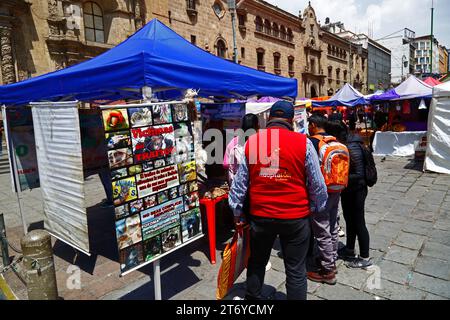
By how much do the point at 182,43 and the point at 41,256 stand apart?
3.12 m

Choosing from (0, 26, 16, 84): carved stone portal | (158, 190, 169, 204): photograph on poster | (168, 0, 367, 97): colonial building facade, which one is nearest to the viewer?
(158, 190, 169, 204): photograph on poster

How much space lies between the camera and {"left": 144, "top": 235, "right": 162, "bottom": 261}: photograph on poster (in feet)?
8.83

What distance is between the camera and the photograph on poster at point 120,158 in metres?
2.37

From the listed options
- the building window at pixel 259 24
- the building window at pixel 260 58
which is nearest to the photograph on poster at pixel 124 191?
the building window at pixel 260 58

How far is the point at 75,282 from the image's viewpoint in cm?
343

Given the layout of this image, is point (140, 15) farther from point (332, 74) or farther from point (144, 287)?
point (332, 74)

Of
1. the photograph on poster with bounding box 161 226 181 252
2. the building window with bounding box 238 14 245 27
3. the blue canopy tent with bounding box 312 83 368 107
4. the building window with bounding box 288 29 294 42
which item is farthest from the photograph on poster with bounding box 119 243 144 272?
the building window with bounding box 288 29 294 42

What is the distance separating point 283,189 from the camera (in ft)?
7.30

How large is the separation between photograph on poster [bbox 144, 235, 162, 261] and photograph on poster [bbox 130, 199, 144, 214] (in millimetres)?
311

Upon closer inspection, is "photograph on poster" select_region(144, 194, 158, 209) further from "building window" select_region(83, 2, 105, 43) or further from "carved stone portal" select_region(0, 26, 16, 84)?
"building window" select_region(83, 2, 105, 43)

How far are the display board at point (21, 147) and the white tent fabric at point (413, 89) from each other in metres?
11.7

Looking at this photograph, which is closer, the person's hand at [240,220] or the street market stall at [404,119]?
the person's hand at [240,220]

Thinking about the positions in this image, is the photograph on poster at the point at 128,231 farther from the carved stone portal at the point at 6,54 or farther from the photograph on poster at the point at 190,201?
the carved stone portal at the point at 6,54
